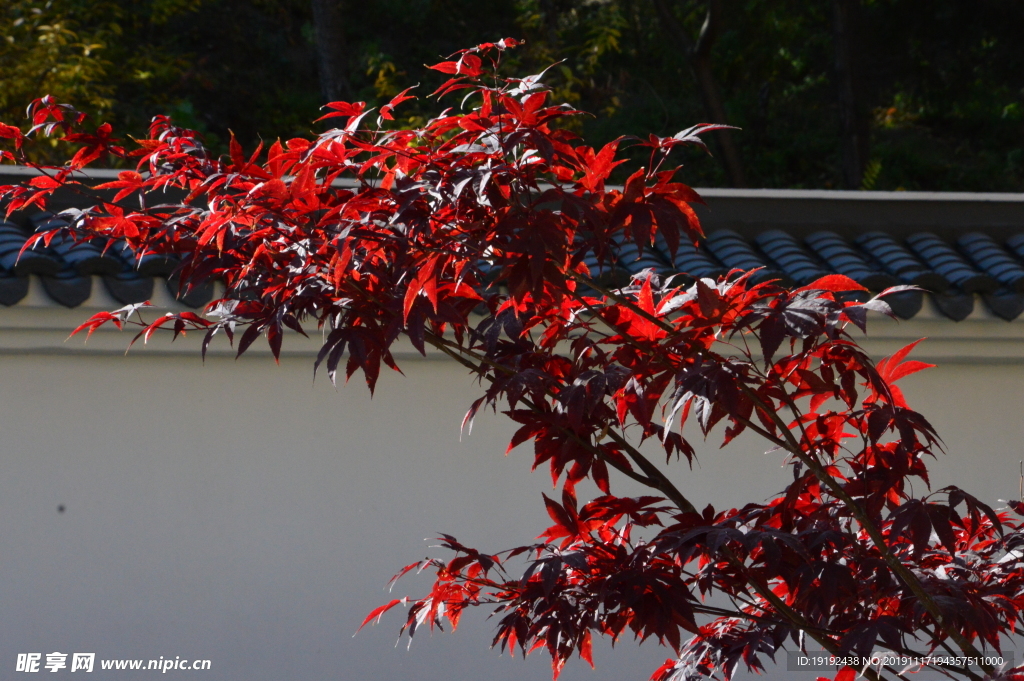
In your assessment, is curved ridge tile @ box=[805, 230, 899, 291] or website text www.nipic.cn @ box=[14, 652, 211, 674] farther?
curved ridge tile @ box=[805, 230, 899, 291]

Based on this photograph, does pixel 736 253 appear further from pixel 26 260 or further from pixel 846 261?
pixel 26 260

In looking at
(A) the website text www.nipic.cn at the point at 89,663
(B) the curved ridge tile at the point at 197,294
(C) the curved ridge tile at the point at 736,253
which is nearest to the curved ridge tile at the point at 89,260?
(B) the curved ridge tile at the point at 197,294

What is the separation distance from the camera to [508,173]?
1.53 metres

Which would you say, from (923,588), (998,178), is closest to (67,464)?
(923,588)

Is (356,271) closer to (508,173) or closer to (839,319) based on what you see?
(508,173)

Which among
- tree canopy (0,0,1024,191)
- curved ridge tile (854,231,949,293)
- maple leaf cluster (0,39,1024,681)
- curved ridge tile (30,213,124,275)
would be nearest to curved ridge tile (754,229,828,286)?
curved ridge tile (854,231,949,293)

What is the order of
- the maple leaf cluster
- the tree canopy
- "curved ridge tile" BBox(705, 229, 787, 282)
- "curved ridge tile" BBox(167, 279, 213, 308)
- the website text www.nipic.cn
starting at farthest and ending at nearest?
1. the tree canopy
2. "curved ridge tile" BBox(705, 229, 787, 282)
3. the website text www.nipic.cn
4. "curved ridge tile" BBox(167, 279, 213, 308)
5. the maple leaf cluster

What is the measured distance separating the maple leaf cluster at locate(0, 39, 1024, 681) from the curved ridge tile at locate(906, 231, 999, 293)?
157 centimetres

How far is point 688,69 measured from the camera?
39.7 ft

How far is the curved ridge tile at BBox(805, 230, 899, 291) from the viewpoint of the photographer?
137 inches

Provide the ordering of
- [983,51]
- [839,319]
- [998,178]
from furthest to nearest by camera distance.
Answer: [998,178], [983,51], [839,319]

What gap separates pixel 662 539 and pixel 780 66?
38.8 feet

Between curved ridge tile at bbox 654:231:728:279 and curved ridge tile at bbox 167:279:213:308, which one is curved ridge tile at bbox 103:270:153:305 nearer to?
curved ridge tile at bbox 167:279:213:308

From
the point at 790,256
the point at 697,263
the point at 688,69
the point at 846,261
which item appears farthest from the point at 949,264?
the point at 688,69
